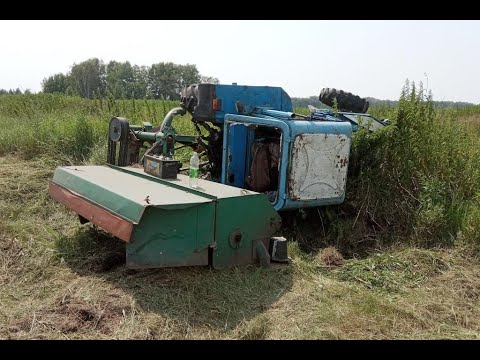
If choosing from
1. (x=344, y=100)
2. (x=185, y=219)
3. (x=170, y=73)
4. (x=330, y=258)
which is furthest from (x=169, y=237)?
(x=170, y=73)

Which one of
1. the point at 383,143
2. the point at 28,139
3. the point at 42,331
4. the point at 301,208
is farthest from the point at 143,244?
the point at 28,139

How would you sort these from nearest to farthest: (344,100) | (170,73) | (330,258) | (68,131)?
(330,258)
(344,100)
(68,131)
(170,73)

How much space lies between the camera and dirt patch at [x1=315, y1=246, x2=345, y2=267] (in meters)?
4.23

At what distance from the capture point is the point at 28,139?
301 inches

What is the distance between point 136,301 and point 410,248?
8.40ft

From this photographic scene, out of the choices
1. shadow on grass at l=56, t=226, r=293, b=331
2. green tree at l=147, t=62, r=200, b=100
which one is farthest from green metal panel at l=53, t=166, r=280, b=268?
green tree at l=147, t=62, r=200, b=100

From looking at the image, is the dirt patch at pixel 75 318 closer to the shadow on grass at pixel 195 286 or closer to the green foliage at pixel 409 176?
the shadow on grass at pixel 195 286

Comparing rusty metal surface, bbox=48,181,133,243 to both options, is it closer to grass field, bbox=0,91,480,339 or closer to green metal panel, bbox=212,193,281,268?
grass field, bbox=0,91,480,339

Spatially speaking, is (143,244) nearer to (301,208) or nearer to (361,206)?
(301,208)

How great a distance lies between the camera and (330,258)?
4.28 meters

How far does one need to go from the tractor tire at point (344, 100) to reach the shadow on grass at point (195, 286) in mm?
3027

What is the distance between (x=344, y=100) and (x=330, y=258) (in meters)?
2.67

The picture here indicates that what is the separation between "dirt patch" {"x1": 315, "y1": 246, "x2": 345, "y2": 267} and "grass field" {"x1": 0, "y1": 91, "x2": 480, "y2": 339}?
13 millimetres

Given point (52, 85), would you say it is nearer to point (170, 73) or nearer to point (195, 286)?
point (170, 73)
